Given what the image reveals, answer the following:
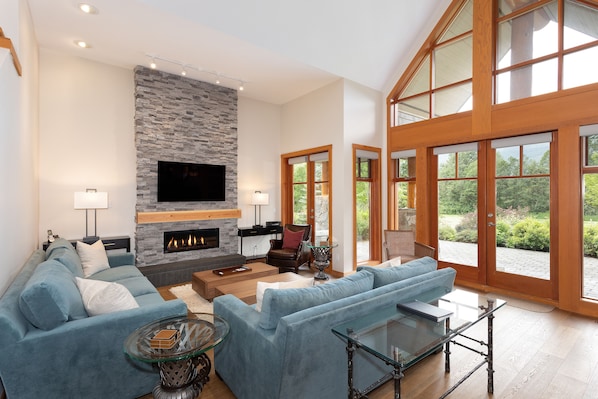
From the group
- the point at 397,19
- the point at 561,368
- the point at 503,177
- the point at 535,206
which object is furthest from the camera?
the point at 397,19

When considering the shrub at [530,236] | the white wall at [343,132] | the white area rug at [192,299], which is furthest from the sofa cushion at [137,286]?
the shrub at [530,236]

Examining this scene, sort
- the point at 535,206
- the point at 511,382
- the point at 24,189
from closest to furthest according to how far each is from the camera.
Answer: the point at 511,382, the point at 24,189, the point at 535,206

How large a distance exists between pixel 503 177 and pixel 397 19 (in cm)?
308

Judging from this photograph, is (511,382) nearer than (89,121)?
Yes

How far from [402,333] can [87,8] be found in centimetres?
475

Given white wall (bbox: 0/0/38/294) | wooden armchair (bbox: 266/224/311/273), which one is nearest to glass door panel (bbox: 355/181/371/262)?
wooden armchair (bbox: 266/224/311/273)

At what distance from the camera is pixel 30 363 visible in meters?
1.77

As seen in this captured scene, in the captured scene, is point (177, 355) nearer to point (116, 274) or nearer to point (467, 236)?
point (116, 274)

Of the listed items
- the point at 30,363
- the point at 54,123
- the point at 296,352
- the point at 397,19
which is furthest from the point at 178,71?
the point at 296,352

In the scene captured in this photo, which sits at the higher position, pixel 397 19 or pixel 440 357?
pixel 397 19

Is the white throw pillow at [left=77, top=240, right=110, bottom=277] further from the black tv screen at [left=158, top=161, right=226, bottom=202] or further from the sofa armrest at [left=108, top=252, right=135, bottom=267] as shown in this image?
the black tv screen at [left=158, top=161, right=226, bottom=202]

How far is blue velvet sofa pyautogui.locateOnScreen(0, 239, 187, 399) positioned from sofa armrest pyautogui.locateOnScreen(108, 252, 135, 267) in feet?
6.78

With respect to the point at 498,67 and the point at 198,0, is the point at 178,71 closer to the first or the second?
the point at 198,0

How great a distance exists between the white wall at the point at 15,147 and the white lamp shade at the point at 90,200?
2.34 feet
